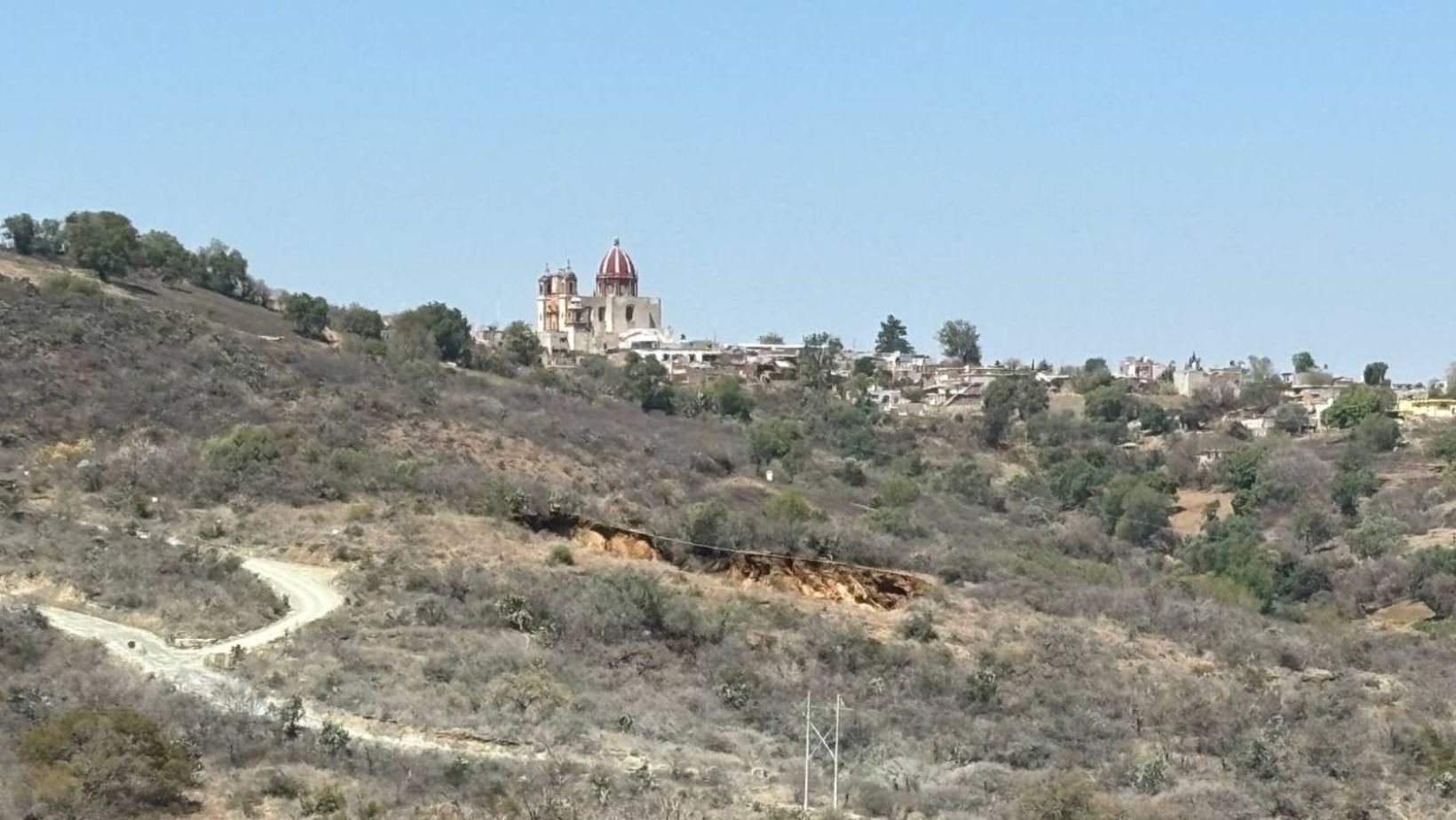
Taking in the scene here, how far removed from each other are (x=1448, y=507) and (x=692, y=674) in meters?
39.3

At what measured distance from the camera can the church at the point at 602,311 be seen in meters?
102

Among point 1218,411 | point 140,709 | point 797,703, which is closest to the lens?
point 140,709

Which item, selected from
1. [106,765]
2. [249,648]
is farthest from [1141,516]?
[106,765]

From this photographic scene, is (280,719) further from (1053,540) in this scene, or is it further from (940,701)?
(1053,540)

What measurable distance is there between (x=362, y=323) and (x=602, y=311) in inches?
1331

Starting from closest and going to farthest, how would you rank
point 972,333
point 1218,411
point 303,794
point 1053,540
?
point 303,794 → point 1053,540 → point 1218,411 → point 972,333

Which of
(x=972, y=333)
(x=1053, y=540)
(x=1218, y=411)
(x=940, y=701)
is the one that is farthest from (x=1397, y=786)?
(x=972, y=333)

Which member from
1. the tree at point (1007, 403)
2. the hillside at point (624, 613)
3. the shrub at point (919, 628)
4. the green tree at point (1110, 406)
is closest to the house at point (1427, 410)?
the green tree at point (1110, 406)

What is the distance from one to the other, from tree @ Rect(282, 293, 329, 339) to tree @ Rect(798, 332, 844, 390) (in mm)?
26938

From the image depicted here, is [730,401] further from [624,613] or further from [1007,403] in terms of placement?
[624,613]

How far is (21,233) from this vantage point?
69.1 meters

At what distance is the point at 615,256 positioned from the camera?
108125 mm

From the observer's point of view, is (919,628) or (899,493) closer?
(919,628)

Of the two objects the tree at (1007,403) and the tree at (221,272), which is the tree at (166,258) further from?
the tree at (1007,403)
